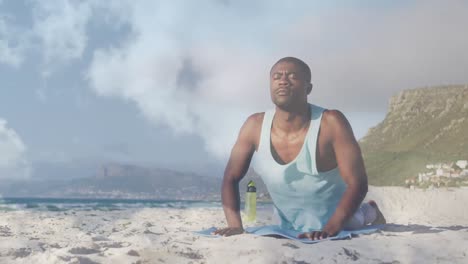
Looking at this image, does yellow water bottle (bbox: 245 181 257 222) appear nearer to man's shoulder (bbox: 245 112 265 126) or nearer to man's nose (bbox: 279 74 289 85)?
man's shoulder (bbox: 245 112 265 126)

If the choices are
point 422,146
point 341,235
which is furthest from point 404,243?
point 422,146

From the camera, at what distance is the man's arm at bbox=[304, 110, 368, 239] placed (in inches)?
232

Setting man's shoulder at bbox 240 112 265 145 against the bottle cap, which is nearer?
man's shoulder at bbox 240 112 265 145

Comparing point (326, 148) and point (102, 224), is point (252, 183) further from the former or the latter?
point (102, 224)

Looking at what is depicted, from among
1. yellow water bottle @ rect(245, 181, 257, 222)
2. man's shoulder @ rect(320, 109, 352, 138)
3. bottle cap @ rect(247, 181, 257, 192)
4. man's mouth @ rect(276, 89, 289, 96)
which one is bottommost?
yellow water bottle @ rect(245, 181, 257, 222)

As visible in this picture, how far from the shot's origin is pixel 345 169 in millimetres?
→ 5949

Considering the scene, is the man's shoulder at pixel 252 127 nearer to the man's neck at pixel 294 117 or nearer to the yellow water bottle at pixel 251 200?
the man's neck at pixel 294 117

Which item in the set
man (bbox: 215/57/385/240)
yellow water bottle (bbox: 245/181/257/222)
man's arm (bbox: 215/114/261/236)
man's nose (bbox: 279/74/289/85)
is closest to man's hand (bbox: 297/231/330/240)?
man (bbox: 215/57/385/240)

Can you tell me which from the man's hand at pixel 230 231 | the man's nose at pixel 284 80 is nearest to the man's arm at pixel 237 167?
the man's hand at pixel 230 231

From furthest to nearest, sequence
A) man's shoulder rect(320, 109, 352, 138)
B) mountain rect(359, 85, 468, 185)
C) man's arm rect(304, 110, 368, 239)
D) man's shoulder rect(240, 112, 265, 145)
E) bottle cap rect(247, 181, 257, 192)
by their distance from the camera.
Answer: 1. mountain rect(359, 85, 468, 185)
2. bottle cap rect(247, 181, 257, 192)
3. man's shoulder rect(240, 112, 265, 145)
4. man's shoulder rect(320, 109, 352, 138)
5. man's arm rect(304, 110, 368, 239)

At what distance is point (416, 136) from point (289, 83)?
332 feet

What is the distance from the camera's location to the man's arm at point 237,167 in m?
6.47

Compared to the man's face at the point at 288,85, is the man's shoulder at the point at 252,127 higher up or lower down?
lower down

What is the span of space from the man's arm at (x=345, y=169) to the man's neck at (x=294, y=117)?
0.21 meters
